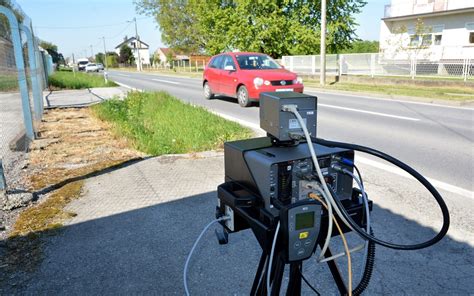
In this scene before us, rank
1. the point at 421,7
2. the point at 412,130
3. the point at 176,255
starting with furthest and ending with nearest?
the point at 421,7
the point at 412,130
the point at 176,255

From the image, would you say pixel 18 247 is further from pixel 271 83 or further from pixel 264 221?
pixel 271 83

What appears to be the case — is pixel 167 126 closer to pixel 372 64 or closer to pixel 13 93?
pixel 13 93

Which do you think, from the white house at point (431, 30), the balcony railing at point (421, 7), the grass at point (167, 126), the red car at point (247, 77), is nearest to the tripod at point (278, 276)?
the grass at point (167, 126)

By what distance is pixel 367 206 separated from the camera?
163 cm

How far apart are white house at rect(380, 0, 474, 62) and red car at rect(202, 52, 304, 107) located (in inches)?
486

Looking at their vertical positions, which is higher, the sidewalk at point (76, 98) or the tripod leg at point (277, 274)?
the tripod leg at point (277, 274)

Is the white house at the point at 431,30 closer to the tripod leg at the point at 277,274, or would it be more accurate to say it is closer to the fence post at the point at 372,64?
the fence post at the point at 372,64

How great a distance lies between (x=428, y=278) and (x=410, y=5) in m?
29.6

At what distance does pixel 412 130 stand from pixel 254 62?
19.7 ft

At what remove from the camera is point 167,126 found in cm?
852

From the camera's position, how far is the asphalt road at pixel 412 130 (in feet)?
17.0

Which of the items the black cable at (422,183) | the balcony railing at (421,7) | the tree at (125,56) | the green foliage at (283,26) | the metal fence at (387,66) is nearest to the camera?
the black cable at (422,183)

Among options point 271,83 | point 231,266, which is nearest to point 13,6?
point 271,83

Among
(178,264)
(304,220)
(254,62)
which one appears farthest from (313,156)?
(254,62)
